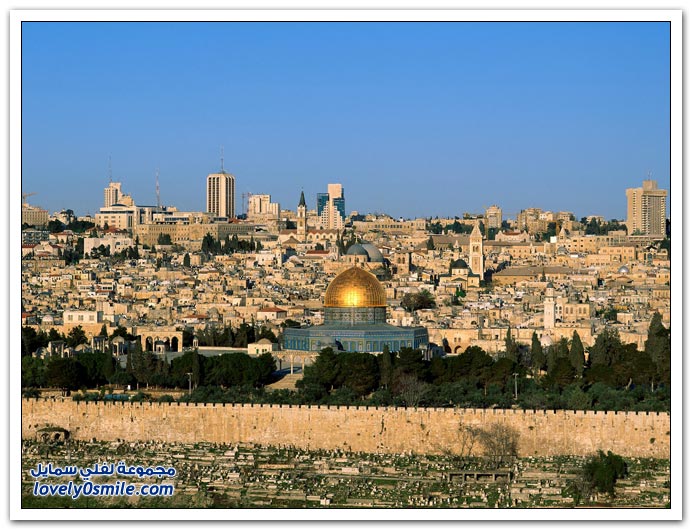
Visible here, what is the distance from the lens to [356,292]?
51844 millimetres

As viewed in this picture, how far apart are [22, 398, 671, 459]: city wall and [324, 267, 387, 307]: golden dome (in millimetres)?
12673

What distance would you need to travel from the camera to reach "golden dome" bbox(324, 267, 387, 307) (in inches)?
2039

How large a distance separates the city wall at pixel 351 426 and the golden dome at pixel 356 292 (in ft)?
41.6

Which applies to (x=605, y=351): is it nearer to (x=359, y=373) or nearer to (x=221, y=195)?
(x=359, y=373)

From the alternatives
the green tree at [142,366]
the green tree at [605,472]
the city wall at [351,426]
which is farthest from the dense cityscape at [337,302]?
the green tree at [605,472]

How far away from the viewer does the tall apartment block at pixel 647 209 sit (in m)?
114

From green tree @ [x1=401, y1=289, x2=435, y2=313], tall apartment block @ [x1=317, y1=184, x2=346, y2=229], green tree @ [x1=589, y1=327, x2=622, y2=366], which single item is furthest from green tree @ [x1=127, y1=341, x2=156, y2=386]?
tall apartment block @ [x1=317, y1=184, x2=346, y2=229]

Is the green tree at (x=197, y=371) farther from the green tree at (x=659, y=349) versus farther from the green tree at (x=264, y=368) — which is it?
the green tree at (x=659, y=349)

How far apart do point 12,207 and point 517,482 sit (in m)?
10.4

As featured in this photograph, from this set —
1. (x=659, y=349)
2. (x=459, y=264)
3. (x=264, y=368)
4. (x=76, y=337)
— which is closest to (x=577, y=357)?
(x=659, y=349)

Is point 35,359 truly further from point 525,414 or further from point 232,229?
point 232,229

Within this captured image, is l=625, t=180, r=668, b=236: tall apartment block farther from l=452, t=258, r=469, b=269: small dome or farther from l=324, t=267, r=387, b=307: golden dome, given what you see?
l=324, t=267, r=387, b=307: golden dome
